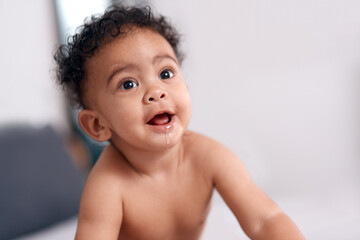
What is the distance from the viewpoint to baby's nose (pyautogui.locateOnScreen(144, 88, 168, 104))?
502 millimetres

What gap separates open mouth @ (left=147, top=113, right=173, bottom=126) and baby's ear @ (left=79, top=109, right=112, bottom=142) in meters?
0.09

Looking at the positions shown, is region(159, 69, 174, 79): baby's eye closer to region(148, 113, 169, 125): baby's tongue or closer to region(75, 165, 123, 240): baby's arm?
region(148, 113, 169, 125): baby's tongue

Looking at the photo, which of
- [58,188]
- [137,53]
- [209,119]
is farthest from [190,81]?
[137,53]

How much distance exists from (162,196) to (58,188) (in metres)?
0.56

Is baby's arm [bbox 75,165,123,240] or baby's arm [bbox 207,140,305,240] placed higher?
baby's arm [bbox 207,140,305,240]

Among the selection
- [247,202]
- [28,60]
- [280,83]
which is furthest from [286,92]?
[28,60]

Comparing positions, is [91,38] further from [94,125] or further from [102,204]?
[102,204]

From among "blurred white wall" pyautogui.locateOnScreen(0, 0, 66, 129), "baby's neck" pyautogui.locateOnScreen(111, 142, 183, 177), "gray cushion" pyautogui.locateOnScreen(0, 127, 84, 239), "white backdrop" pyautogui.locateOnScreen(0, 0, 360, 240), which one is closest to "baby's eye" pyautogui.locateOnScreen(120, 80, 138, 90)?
"baby's neck" pyautogui.locateOnScreen(111, 142, 183, 177)

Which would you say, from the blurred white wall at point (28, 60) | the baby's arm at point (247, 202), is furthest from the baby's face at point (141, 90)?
the blurred white wall at point (28, 60)

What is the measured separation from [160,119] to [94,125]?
116 millimetres

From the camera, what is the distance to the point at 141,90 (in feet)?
1.69

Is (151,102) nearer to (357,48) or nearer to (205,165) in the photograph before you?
(205,165)

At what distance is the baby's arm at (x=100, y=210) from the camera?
1.78ft

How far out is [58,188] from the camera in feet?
3.51
